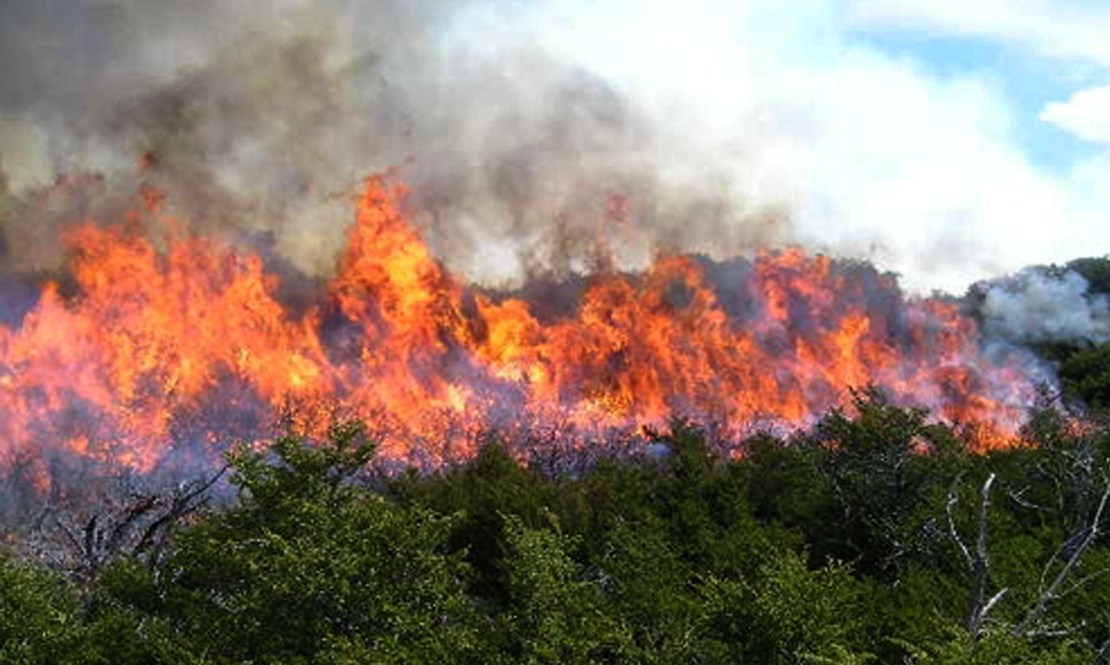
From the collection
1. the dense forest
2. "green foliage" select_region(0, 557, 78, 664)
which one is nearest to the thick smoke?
the dense forest

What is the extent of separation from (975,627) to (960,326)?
301 ft

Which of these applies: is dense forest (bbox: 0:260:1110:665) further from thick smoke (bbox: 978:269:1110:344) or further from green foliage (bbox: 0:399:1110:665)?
thick smoke (bbox: 978:269:1110:344)

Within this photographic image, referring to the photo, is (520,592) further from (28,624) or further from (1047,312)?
(1047,312)

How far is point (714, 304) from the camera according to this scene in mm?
101812

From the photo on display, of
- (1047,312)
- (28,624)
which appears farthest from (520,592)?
(1047,312)

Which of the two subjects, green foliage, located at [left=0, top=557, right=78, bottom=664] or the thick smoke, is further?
the thick smoke

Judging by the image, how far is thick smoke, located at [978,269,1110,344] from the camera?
102750mm

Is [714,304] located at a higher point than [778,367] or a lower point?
higher

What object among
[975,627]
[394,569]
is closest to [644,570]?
[394,569]

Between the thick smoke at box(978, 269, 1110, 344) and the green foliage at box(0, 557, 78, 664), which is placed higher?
the thick smoke at box(978, 269, 1110, 344)

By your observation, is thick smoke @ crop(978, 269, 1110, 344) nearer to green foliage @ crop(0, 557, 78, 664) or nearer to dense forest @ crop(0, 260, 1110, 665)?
dense forest @ crop(0, 260, 1110, 665)

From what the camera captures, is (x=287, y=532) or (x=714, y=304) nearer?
(x=287, y=532)

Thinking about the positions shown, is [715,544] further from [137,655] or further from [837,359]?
[837,359]

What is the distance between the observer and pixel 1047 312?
106 metres
